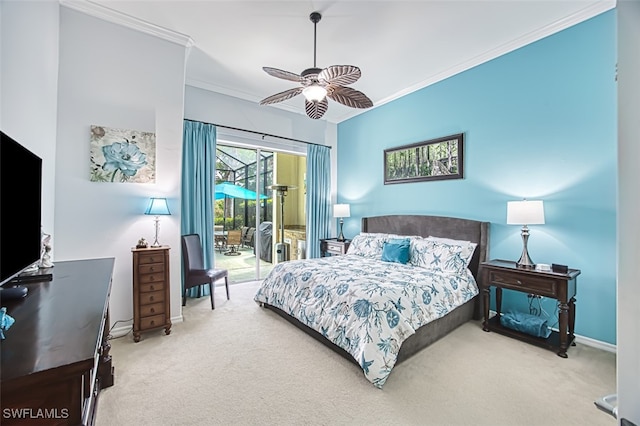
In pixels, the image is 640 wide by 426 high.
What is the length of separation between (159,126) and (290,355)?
2.82 meters

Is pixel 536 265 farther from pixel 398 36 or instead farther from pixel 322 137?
pixel 322 137

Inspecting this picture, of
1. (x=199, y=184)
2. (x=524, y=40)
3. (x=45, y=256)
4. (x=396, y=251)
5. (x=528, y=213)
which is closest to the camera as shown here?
(x=45, y=256)

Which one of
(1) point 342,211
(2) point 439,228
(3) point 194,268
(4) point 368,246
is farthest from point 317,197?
(3) point 194,268

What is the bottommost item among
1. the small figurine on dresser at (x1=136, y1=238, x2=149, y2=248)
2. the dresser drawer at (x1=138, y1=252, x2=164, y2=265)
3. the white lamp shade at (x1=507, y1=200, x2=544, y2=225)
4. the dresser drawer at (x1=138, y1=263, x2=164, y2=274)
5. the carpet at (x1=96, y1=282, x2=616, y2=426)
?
the carpet at (x1=96, y1=282, x2=616, y2=426)

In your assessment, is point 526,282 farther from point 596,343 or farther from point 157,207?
point 157,207

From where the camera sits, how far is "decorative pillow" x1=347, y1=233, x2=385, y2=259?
13.5 feet

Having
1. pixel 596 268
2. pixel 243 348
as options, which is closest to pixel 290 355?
pixel 243 348

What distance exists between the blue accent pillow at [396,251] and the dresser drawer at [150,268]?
107 inches

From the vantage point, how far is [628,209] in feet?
2.79

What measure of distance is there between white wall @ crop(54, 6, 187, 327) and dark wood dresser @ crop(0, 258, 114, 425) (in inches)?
72.1

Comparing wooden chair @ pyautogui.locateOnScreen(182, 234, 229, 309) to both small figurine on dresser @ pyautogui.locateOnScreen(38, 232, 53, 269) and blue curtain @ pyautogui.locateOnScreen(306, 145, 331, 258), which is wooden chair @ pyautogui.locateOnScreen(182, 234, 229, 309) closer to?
small figurine on dresser @ pyautogui.locateOnScreen(38, 232, 53, 269)

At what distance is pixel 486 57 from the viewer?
343cm

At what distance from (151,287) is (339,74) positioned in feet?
9.16

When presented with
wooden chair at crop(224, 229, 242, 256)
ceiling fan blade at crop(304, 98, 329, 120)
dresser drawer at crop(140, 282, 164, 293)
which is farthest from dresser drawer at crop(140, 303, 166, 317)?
ceiling fan blade at crop(304, 98, 329, 120)
